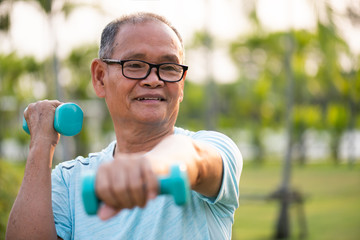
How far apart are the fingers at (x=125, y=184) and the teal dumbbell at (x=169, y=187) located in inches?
0.5

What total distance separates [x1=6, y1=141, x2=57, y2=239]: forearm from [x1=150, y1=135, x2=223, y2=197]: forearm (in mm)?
635

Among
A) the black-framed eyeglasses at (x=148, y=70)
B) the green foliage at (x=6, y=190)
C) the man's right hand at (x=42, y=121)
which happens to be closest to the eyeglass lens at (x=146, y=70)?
the black-framed eyeglasses at (x=148, y=70)

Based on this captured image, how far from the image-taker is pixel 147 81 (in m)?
1.58

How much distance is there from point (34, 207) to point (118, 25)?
76 centimetres

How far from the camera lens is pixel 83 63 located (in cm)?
2028

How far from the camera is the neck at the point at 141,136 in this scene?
5.48ft

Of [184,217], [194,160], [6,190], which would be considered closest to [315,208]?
[6,190]

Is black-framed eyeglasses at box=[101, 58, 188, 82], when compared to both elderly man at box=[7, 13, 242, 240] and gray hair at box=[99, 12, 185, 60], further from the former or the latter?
gray hair at box=[99, 12, 185, 60]

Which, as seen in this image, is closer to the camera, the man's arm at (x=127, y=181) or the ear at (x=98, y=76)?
the man's arm at (x=127, y=181)

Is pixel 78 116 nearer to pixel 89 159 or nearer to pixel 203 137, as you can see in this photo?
pixel 89 159

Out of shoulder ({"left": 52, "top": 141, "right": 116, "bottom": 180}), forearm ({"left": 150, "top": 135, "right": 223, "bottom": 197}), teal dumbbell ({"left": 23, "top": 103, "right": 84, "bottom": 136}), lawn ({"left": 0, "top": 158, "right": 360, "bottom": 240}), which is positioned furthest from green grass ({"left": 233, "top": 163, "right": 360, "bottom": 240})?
forearm ({"left": 150, "top": 135, "right": 223, "bottom": 197})

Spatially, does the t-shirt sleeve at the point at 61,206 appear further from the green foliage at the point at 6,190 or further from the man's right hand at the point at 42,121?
the green foliage at the point at 6,190

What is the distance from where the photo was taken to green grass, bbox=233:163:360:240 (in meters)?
→ 10.6

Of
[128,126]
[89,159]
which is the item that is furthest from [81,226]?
[128,126]
